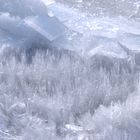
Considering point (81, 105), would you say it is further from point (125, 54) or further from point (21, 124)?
point (125, 54)

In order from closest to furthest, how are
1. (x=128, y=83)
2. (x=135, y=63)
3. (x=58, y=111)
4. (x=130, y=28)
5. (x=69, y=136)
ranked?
(x=69, y=136)
(x=58, y=111)
(x=128, y=83)
(x=135, y=63)
(x=130, y=28)

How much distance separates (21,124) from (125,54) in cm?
213

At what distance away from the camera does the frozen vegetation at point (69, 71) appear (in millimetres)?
3822

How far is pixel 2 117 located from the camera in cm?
404

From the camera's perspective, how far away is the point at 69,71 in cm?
493

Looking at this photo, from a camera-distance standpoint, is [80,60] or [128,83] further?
[80,60]

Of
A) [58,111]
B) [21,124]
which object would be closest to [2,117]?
[21,124]

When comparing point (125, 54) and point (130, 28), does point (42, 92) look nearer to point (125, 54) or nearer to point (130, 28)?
point (125, 54)

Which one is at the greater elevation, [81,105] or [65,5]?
[65,5]

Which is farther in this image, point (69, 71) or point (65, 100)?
point (69, 71)

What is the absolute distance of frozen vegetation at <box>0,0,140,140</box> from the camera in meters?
3.82

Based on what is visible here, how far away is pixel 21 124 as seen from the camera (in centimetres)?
390

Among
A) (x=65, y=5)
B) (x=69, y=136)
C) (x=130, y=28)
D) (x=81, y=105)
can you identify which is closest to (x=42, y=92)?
(x=81, y=105)

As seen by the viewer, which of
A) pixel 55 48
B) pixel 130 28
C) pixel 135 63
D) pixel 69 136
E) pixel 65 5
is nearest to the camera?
pixel 69 136
